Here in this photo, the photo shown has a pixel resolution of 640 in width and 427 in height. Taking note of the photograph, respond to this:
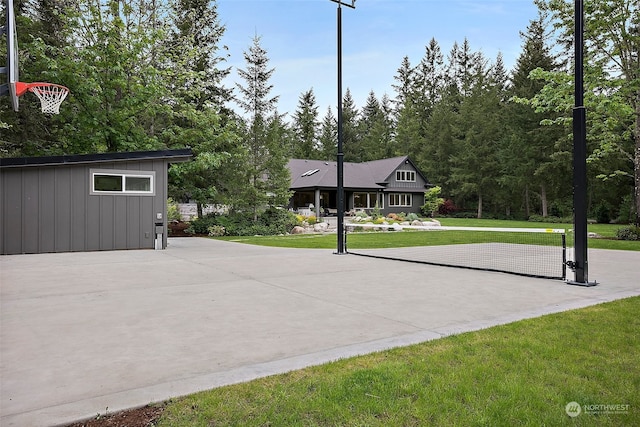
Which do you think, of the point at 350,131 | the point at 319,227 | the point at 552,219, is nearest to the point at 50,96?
the point at 319,227

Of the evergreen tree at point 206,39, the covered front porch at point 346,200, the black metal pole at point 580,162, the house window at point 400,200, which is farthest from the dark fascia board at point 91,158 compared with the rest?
the house window at point 400,200

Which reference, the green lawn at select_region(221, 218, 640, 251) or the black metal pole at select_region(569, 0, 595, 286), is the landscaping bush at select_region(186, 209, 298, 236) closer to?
the green lawn at select_region(221, 218, 640, 251)

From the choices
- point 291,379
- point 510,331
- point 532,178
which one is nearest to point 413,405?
point 291,379

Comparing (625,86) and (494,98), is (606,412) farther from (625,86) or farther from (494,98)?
(494,98)

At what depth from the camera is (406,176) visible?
37188 mm

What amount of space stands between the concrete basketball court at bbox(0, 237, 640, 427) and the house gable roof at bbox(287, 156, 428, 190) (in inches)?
938

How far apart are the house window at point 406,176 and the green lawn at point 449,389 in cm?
3359

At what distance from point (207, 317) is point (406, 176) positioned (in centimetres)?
3410

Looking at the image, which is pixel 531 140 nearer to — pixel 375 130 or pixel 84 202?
pixel 375 130

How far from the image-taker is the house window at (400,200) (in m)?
36.8

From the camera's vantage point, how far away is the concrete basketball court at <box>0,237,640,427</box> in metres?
2.84

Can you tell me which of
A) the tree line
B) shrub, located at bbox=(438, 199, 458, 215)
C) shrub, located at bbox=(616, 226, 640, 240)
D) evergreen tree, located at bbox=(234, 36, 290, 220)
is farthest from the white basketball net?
shrub, located at bbox=(438, 199, 458, 215)

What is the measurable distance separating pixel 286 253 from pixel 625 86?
1435 centimetres

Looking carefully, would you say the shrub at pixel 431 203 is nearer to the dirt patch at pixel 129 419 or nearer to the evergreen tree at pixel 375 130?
the evergreen tree at pixel 375 130
